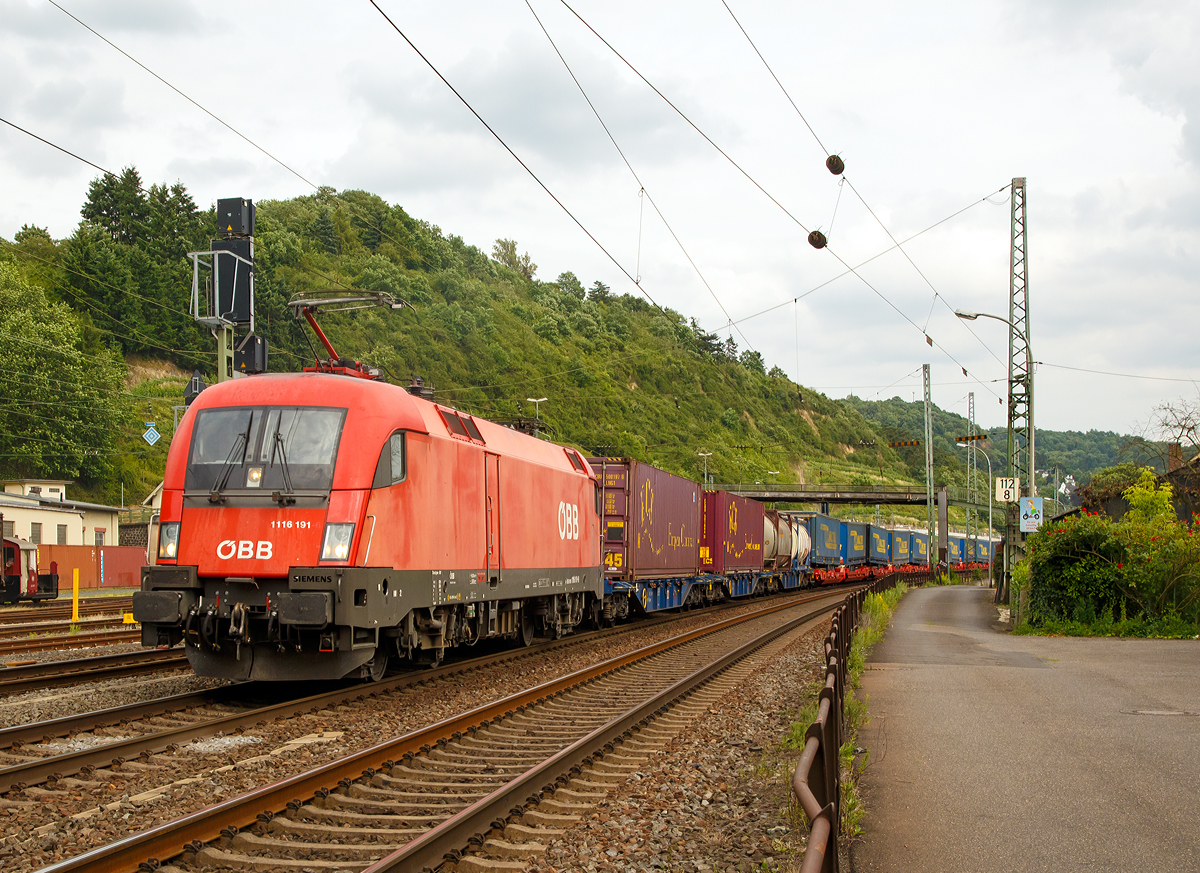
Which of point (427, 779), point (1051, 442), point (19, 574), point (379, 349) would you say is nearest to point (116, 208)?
point (379, 349)

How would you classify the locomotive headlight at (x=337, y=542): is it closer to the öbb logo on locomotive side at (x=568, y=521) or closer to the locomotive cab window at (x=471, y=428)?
the locomotive cab window at (x=471, y=428)

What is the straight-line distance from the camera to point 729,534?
103 feet

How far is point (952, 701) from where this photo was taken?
11.6 m

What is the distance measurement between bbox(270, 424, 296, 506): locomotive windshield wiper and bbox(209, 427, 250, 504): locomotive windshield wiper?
0.34 metres

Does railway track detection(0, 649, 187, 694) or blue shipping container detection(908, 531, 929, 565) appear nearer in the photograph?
railway track detection(0, 649, 187, 694)

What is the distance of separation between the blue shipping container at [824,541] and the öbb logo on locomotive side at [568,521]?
102 feet

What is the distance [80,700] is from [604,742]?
5.98m

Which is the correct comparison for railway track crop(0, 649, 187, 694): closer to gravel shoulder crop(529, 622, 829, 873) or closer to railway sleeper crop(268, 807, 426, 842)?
railway sleeper crop(268, 807, 426, 842)

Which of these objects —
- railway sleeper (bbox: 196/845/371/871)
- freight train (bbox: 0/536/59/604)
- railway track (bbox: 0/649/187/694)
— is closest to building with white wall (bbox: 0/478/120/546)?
freight train (bbox: 0/536/59/604)

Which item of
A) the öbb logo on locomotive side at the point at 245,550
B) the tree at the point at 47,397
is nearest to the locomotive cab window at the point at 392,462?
the öbb logo on locomotive side at the point at 245,550

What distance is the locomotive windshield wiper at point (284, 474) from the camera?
407 inches

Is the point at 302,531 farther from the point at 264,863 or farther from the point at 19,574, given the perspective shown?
the point at 19,574

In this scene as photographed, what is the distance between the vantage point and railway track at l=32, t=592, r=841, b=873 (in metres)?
5.59

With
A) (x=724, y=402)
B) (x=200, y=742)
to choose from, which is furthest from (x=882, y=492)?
(x=200, y=742)
